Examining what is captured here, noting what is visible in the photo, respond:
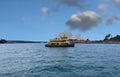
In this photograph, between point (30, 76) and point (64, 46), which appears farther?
point (64, 46)

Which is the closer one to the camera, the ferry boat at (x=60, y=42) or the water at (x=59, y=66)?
Answer: the water at (x=59, y=66)

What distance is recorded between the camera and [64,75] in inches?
1337

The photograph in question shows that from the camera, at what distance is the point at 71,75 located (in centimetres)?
3397

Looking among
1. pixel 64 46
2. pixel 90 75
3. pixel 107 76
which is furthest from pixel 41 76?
pixel 64 46

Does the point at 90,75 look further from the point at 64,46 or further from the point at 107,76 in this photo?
the point at 64,46

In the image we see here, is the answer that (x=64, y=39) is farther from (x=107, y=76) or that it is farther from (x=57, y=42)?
(x=107, y=76)

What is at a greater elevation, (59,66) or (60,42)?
(60,42)

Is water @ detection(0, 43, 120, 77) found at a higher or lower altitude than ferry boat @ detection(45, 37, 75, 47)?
lower

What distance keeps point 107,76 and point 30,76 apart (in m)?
9.69

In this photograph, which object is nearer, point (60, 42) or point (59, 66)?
point (59, 66)

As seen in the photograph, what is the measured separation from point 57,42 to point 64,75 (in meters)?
128

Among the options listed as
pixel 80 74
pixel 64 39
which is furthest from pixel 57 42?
pixel 80 74

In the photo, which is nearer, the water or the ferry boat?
the water

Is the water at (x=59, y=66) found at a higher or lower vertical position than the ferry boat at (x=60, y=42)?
lower
